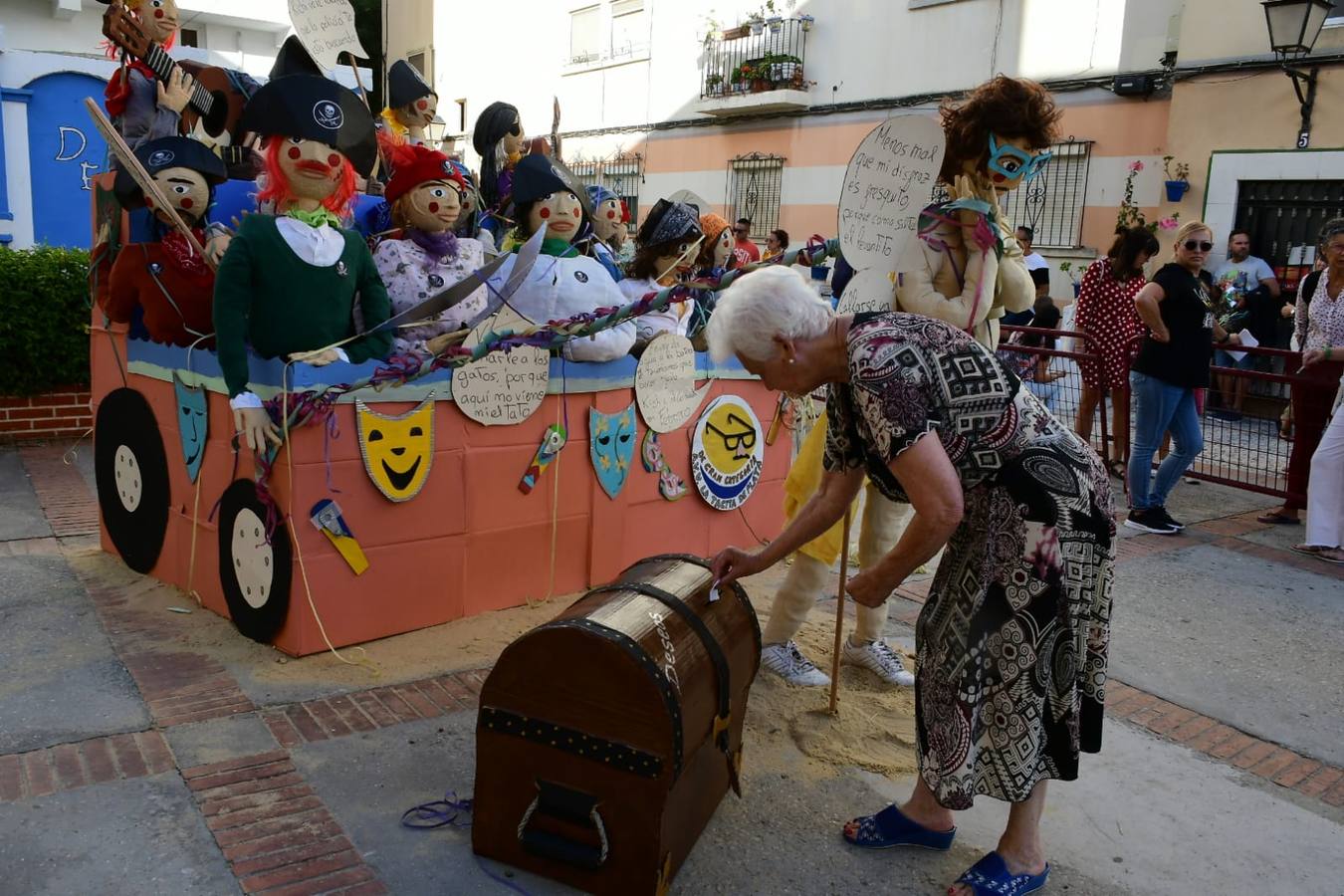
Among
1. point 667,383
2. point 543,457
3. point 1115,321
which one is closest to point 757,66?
point 1115,321

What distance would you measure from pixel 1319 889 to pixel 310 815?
2.83 meters

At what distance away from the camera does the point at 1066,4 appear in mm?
12688

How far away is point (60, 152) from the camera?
12.0 meters

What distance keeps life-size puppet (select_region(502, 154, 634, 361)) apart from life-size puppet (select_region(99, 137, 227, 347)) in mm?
1272

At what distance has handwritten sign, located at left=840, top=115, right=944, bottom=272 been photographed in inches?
135

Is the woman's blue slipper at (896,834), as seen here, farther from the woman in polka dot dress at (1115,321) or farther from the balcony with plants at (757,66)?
the balcony with plants at (757,66)

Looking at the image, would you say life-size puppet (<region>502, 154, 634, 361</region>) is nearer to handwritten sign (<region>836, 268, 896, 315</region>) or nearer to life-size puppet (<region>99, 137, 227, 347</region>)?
handwritten sign (<region>836, 268, 896, 315</region>)

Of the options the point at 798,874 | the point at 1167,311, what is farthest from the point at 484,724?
the point at 1167,311

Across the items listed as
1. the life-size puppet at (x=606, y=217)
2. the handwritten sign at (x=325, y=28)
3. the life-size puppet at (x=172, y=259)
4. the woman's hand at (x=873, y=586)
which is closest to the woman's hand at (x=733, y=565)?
the woman's hand at (x=873, y=586)

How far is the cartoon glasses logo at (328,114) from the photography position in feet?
11.9

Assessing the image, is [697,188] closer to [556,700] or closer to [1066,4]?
[1066,4]

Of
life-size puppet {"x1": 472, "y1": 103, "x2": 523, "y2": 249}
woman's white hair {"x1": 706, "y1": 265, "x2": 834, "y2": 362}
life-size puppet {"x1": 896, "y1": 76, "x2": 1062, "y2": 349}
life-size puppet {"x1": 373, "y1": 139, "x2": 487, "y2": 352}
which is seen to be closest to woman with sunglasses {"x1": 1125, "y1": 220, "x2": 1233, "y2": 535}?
life-size puppet {"x1": 896, "y1": 76, "x2": 1062, "y2": 349}

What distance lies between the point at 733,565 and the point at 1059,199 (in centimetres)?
1160

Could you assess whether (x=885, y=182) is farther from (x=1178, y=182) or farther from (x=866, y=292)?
(x=1178, y=182)
